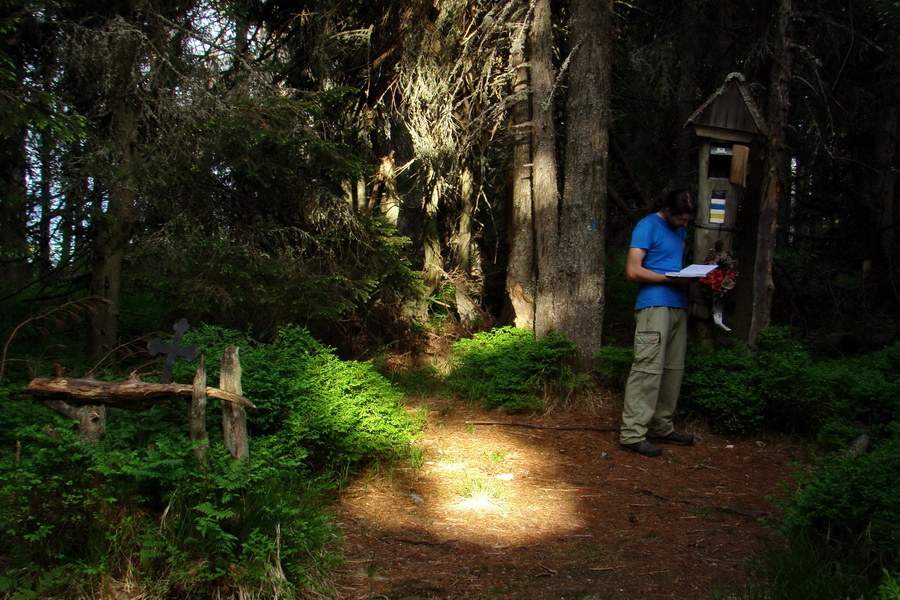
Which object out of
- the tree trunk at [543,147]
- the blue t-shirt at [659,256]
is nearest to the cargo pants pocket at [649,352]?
the blue t-shirt at [659,256]

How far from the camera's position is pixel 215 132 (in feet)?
25.5

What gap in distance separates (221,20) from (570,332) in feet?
20.8

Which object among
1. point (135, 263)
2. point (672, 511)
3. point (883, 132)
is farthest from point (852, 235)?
point (135, 263)

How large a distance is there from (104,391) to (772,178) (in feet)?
22.7

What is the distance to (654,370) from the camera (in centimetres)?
618

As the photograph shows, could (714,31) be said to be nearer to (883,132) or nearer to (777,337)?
(883,132)

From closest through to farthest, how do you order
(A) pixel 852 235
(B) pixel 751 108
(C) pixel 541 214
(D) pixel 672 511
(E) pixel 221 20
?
(D) pixel 672 511 < (B) pixel 751 108 < (C) pixel 541 214 < (E) pixel 221 20 < (A) pixel 852 235

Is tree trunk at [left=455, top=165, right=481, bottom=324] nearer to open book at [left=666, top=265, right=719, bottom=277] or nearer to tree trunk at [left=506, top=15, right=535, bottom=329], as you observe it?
tree trunk at [left=506, top=15, right=535, bottom=329]

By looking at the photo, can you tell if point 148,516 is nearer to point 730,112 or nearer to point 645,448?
point 645,448

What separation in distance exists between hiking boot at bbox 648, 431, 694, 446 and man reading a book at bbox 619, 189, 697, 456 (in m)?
0.33

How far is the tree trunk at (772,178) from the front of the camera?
745cm

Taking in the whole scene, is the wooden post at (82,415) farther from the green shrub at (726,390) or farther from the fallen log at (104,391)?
the green shrub at (726,390)

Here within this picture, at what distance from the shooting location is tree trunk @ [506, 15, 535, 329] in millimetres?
9070

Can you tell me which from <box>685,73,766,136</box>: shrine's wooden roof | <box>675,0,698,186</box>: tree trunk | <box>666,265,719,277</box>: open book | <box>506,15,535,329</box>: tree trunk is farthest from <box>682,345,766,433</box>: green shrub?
<box>675,0,698,186</box>: tree trunk
